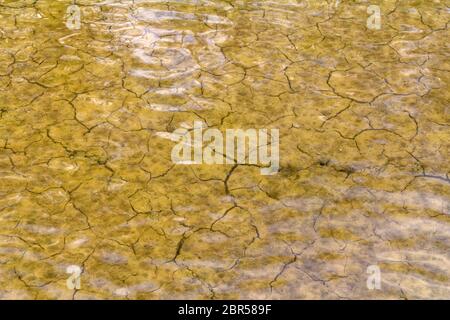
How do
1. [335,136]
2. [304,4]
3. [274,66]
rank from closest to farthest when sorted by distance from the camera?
[335,136], [274,66], [304,4]

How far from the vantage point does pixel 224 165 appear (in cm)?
284

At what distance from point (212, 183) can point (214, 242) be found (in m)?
0.37

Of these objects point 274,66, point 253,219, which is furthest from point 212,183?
point 274,66

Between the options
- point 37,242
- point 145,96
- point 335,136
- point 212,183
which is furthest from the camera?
point 145,96

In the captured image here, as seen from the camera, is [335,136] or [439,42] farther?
[439,42]

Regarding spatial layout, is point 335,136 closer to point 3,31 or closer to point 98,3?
point 98,3

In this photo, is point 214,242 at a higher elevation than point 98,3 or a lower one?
lower

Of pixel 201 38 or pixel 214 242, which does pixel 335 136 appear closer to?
pixel 214 242

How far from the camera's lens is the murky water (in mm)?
2373

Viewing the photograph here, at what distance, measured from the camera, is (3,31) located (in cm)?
366

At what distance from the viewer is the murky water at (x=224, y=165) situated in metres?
2.37

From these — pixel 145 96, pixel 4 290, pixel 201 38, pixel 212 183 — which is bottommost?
pixel 4 290

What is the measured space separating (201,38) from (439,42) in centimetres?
157

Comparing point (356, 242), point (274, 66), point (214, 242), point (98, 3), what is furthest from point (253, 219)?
point (98, 3)
